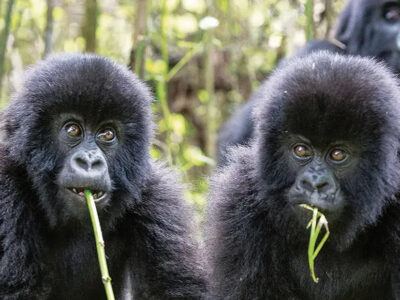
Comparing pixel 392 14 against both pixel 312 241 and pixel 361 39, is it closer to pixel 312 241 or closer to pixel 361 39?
pixel 361 39

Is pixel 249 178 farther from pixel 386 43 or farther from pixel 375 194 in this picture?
pixel 386 43

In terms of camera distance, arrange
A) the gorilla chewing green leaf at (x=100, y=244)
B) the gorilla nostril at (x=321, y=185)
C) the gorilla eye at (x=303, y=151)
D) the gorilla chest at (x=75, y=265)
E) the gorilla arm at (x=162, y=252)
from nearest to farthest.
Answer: the gorilla chewing green leaf at (x=100, y=244), the gorilla nostril at (x=321, y=185), the gorilla eye at (x=303, y=151), the gorilla chest at (x=75, y=265), the gorilla arm at (x=162, y=252)

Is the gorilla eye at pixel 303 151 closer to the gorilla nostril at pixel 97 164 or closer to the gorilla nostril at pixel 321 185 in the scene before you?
the gorilla nostril at pixel 321 185

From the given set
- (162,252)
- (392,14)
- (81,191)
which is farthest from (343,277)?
(392,14)

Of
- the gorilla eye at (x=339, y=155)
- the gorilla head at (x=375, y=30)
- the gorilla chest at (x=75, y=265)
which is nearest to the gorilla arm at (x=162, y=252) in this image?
the gorilla chest at (x=75, y=265)

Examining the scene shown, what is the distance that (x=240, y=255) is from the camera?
15.4 ft

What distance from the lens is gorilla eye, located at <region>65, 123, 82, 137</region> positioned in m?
4.63

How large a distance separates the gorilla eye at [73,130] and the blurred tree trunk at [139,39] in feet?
5.67

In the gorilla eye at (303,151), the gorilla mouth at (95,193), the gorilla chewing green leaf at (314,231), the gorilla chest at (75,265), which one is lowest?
the gorilla chest at (75,265)

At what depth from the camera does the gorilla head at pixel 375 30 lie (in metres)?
7.36

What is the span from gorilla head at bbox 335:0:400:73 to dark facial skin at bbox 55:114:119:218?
334cm

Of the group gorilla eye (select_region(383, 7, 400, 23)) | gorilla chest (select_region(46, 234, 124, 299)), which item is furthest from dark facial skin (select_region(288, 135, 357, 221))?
gorilla eye (select_region(383, 7, 400, 23))

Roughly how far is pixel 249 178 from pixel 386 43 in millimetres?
3172

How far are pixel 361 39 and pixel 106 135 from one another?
381 centimetres
